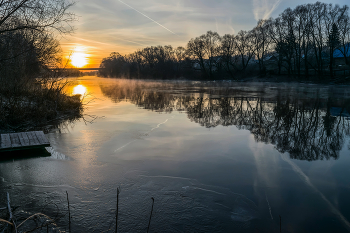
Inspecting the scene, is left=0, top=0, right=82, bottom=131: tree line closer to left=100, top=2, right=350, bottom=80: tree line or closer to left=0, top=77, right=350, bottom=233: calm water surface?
left=0, top=77, right=350, bottom=233: calm water surface

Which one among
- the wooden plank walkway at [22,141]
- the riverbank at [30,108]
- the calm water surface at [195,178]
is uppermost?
the riverbank at [30,108]

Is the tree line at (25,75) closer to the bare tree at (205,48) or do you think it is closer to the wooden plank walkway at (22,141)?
the wooden plank walkway at (22,141)

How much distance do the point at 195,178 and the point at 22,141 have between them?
227 inches

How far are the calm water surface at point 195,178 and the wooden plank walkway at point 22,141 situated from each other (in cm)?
52

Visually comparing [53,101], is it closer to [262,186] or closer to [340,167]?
[262,186]

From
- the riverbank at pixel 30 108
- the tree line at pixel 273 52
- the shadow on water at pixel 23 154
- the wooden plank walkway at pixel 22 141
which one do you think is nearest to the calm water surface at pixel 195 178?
the shadow on water at pixel 23 154

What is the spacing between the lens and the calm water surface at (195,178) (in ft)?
13.6

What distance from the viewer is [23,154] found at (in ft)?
A: 24.8

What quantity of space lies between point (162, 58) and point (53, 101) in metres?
76.0

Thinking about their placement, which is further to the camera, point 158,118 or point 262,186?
point 158,118

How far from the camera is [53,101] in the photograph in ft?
47.7

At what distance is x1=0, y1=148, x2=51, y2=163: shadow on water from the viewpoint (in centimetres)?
719

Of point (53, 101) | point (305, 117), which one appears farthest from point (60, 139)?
point (305, 117)

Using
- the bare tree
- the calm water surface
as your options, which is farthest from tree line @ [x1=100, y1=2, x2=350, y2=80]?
the calm water surface
